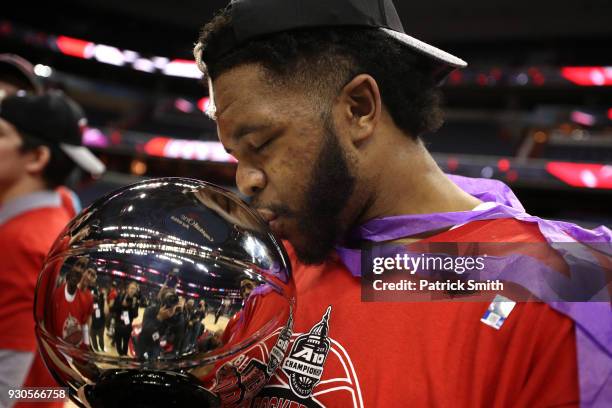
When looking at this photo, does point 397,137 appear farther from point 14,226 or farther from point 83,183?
point 83,183

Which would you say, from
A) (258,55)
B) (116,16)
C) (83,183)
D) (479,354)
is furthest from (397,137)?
(116,16)

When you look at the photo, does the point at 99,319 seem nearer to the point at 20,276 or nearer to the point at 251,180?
the point at 251,180

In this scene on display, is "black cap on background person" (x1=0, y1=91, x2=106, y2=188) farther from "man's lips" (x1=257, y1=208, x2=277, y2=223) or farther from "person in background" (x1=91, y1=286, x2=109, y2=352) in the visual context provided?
"person in background" (x1=91, y1=286, x2=109, y2=352)

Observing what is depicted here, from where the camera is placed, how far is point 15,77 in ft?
6.25

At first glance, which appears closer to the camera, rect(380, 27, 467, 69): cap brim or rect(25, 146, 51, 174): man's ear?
rect(380, 27, 467, 69): cap brim

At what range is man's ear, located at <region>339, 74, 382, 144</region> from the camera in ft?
2.75

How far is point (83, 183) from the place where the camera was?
7.77 feet

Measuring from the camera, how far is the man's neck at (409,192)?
0.85 metres

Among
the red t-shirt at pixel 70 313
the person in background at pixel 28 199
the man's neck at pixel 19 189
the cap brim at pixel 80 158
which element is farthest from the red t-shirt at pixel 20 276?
the red t-shirt at pixel 70 313

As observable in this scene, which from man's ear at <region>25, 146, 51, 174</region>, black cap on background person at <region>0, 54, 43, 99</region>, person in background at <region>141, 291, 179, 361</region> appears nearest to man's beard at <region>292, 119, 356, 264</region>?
person in background at <region>141, 291, 179, 361</region>

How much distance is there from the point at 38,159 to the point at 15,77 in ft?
1.30

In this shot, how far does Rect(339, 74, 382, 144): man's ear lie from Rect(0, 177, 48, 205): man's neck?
1.29m

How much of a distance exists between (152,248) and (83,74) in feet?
51.3

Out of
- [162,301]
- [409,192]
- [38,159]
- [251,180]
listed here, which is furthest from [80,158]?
[162,301]
